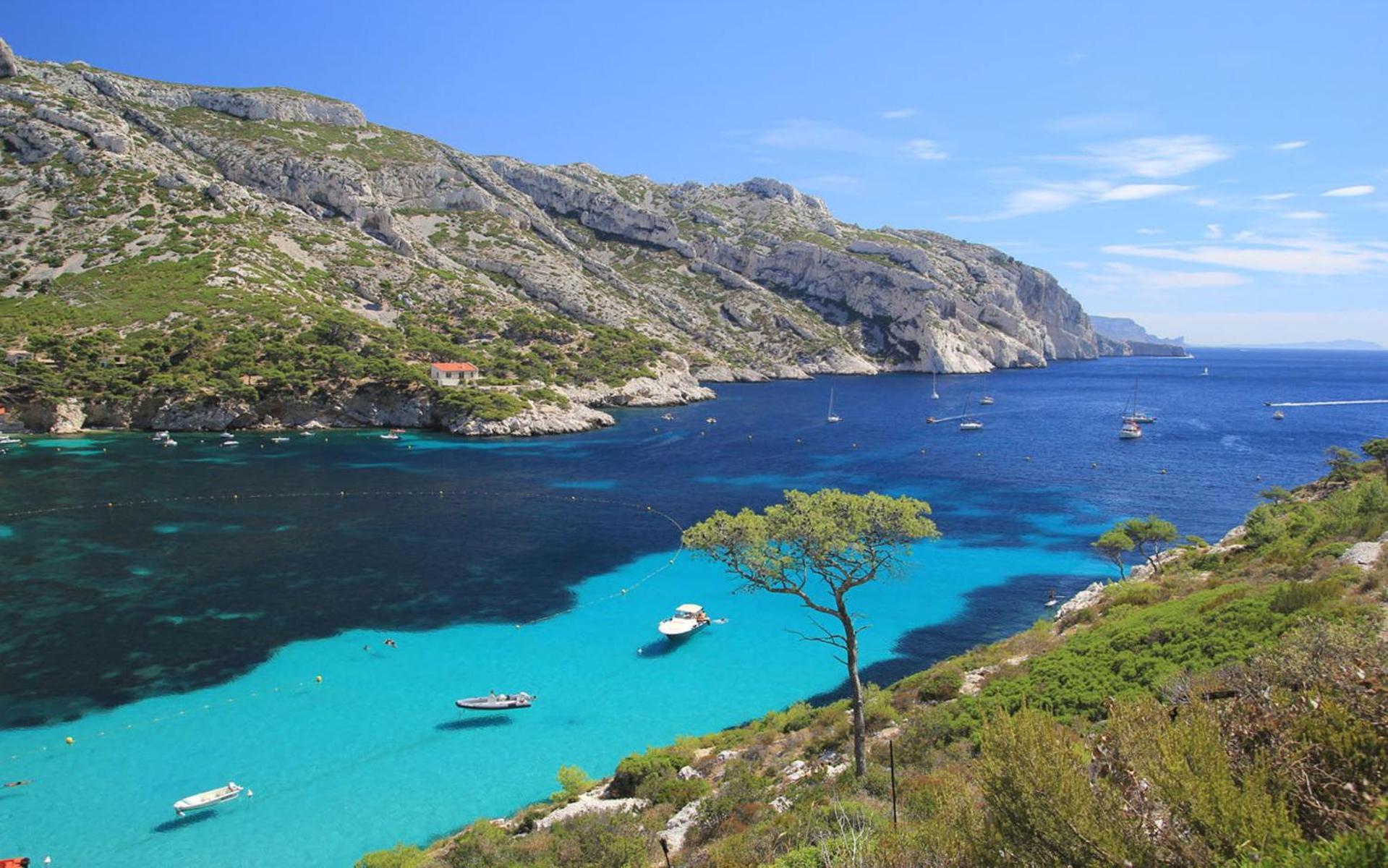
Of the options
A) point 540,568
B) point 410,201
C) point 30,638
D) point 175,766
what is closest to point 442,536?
point 540,568

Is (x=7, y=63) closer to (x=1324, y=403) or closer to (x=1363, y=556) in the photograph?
(x=1363, y=556)

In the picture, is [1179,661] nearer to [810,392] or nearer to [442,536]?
[442,536]

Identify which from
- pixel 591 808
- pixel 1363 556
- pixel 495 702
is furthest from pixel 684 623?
pixel 1363 556

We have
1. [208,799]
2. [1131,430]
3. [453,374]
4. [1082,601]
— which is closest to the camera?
[208,799]

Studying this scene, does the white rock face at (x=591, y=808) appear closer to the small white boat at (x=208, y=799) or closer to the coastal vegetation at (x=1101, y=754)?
the coastal vegetation at (x=1101, y=754)

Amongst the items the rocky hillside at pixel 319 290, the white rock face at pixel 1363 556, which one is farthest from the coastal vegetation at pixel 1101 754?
the rocky hillside at pixel 319 290

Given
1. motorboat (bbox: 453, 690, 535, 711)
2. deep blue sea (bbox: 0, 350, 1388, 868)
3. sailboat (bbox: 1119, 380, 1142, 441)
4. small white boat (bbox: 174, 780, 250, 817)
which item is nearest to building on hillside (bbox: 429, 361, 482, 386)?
deep blue sea (bbox: 0, 350, 1388, 868)

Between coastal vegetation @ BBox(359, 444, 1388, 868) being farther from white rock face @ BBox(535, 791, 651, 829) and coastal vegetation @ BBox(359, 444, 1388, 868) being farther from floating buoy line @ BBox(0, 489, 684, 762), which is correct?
floating buoy line @ BBox(0, 489, 684, 762)
